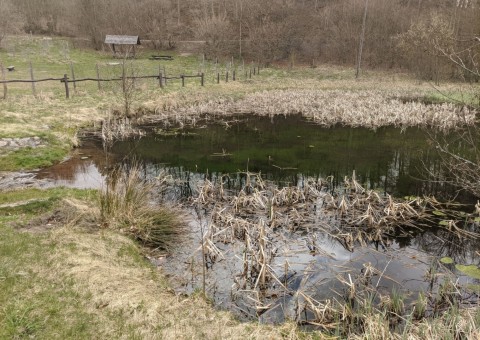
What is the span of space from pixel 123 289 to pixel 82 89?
808 inches

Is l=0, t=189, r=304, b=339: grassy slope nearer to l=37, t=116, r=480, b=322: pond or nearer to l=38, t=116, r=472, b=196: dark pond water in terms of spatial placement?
l=37, t=116, r=480, b=322: pond

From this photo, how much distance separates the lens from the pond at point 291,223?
6617 mm

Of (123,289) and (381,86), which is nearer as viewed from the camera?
(123,289)

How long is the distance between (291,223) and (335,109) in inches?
554

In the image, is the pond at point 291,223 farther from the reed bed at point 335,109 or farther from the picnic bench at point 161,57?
the picnic bench at point 161,57

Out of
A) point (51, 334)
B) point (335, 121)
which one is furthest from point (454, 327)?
point (335, 121)

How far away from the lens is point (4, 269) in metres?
5.84

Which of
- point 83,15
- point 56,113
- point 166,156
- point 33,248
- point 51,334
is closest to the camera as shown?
point 51,334

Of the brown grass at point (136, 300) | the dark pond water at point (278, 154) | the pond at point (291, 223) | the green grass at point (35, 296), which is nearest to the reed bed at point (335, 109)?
the dark pond water at point (278, 154)

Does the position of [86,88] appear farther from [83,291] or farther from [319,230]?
[83,291]

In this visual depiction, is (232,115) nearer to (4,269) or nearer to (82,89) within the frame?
(82,89)

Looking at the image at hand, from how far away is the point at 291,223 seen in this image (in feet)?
29.5

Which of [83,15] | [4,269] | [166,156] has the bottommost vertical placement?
[166,156]

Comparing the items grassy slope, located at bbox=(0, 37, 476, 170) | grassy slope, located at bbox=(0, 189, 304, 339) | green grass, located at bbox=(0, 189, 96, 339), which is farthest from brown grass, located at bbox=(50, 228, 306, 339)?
grassy slope, located at bbox=(0, 37, 476, 170)
